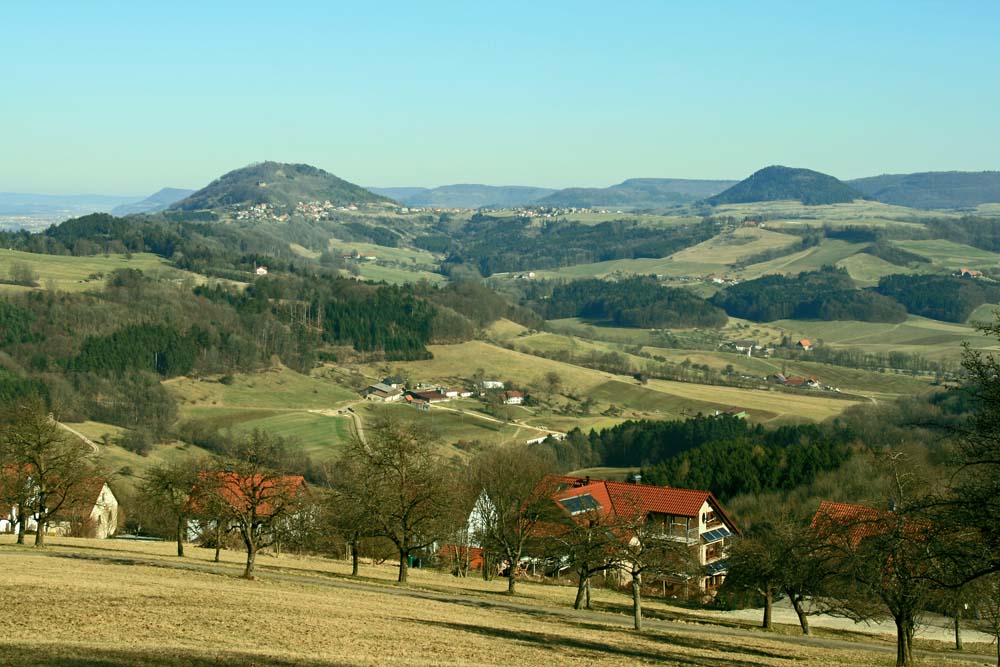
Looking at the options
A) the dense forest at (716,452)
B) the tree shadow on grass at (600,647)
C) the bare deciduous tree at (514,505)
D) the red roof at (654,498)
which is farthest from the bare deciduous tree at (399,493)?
the dense forest at (716,452)

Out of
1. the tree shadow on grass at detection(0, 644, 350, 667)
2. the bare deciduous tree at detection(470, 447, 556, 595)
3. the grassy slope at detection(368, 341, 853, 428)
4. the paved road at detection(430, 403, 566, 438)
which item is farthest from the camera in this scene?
the grassy slope at detection(368, 341, 853, 428)

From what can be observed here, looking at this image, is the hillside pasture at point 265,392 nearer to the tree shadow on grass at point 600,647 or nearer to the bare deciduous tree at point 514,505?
the bare deciduous tree at point 514,505

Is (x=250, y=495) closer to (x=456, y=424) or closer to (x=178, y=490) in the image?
(x=178, y=490)

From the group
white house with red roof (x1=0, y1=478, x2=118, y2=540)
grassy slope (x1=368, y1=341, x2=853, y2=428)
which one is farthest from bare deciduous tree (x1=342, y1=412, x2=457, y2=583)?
grassy slope (x1=368, y1=341, x2=853, y2=428)

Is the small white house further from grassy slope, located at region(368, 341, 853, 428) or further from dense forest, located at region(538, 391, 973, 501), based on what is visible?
dense forest, located at region(538, 391, 973, 501)

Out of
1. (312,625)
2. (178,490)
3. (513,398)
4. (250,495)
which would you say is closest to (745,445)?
(178,490)

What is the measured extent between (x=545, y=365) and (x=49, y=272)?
95.3m

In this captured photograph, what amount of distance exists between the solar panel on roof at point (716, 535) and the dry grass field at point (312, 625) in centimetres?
2363

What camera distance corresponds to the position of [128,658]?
21.8 metres

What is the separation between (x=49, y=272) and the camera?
19350 centimetres

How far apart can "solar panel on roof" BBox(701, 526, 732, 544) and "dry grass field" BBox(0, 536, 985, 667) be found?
23627 millimetres

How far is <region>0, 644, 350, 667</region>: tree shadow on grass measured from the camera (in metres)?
20.9

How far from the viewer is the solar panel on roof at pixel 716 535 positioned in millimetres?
70250

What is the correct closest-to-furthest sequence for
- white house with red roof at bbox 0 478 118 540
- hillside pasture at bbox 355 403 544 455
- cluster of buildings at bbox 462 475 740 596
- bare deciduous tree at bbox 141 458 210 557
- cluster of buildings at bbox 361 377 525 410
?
1. bare deciduous tree at bbox 141 458 210 557
2. white house with red roof at bbox 0 478 118 540
3. cluster of buildings at bbox 462 475 740 596
4. hillside pasture at bbox 355 403 544 455
5. cluster of buildings at bbox 361 377 525 410
